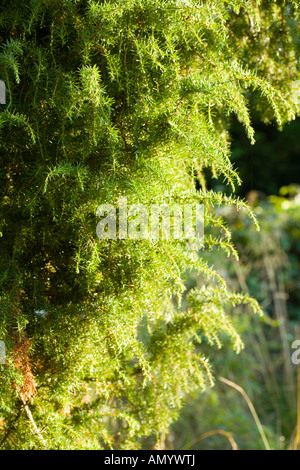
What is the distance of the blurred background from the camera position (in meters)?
2.60

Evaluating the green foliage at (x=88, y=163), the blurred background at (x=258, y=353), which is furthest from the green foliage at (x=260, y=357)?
the green foliage at (x=88, y=163)

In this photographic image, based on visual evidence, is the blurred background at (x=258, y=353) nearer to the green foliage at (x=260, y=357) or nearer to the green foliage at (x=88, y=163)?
the green foliage at (x=260, y=357)

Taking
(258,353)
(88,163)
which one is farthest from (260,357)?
(88,163)

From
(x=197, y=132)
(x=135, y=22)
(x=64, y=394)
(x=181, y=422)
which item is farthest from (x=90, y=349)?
(x=181, y=422)

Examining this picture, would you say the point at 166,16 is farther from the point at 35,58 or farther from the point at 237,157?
the point at 237,157

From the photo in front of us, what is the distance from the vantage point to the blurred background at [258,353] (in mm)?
2600

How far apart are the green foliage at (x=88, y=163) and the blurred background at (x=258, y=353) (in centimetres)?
126

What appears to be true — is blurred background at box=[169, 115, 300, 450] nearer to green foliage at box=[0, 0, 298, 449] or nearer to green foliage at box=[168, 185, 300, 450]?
green foliage at box=[168, 185, 300, 450]

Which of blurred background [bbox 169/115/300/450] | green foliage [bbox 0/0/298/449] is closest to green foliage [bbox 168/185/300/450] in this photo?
blurred background [bbox 169/115/300/450]

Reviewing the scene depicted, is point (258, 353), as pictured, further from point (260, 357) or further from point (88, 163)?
point (88, 163)

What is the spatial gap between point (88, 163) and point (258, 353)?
2314 mm

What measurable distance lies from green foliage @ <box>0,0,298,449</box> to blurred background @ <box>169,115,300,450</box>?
1.26 m

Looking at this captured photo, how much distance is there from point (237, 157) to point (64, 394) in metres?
4.65

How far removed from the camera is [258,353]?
2928 mm
